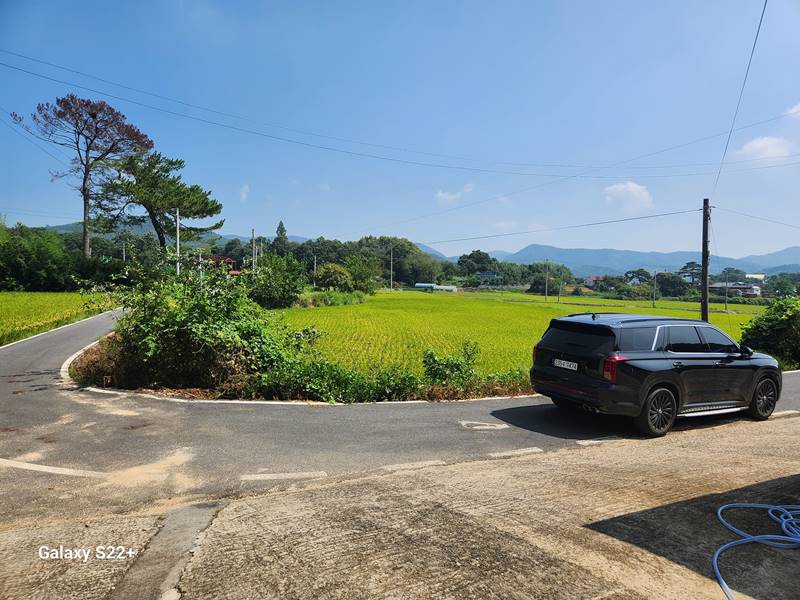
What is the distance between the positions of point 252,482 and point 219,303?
20.0ft

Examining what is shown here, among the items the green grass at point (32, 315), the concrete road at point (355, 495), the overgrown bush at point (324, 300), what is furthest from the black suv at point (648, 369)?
the overgrown bush at point (324, 300)

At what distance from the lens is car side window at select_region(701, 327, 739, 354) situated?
344 inches

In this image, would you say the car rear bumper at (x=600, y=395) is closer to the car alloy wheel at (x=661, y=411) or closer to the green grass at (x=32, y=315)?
the car alloy wheel at (x=661, y=411)

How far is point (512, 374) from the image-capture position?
11.7 metres

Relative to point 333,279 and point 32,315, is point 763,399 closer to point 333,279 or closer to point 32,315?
point 32,315

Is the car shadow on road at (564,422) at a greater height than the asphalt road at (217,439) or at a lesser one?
lesser

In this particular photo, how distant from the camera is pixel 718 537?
412cm

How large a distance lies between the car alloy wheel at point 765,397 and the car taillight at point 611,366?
365 centimetres

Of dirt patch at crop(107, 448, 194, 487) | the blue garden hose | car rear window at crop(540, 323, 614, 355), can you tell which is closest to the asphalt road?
dirt patch at crop(107, 448, 194, 487)

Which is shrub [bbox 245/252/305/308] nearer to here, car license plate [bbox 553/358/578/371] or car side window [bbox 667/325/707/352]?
car license plate [bbox 553/358/578/371]

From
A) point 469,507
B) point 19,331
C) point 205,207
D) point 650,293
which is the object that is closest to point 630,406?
point 469,507

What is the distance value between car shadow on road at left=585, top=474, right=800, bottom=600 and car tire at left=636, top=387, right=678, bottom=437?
2484 mm

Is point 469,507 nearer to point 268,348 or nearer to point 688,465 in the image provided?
point 688,465

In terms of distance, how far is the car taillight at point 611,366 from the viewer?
24.5ft
